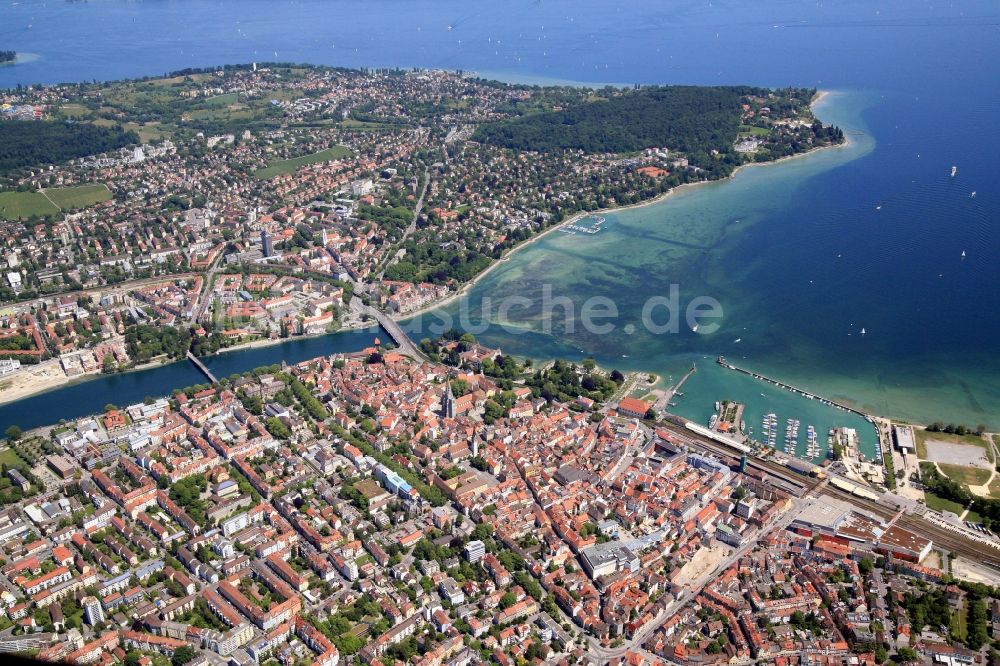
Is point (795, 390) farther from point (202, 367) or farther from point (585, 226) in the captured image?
point (202, 367)

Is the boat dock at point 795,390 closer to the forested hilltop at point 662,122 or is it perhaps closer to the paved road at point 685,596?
the paved road at point 685,596

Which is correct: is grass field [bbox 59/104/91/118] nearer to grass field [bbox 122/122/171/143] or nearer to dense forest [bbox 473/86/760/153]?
grass field [bbox 122/122/171/143]

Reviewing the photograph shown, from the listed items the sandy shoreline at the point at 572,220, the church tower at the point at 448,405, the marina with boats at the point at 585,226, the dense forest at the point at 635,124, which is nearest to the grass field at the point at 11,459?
the church tower at the point at 448,405

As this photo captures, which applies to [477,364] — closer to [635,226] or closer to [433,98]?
[635,226]

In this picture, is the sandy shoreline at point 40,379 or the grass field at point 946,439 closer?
the grass field at point 946,439

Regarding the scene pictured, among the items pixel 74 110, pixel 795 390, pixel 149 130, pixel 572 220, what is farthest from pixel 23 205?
pixel 795 390

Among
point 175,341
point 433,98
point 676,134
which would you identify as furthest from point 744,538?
point 433,98

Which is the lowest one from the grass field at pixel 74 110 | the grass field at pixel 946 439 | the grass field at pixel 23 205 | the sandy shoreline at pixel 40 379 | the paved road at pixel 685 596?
the sandy shoreline at pixel 40 379
